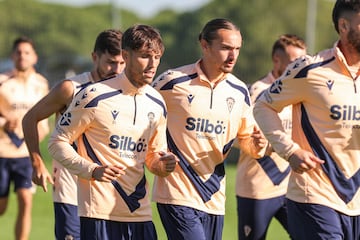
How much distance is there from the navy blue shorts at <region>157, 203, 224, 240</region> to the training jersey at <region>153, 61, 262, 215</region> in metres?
0.05

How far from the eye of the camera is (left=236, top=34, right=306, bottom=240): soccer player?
9633mm

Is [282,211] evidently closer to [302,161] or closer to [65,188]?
[65,188]

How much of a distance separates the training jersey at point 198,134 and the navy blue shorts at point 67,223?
1.11 meters

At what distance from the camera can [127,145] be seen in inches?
266

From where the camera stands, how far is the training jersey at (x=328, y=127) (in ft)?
22.3

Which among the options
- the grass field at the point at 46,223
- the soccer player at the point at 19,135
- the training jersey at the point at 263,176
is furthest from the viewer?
the grass field at the point at 46,223

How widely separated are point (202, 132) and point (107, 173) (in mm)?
1383

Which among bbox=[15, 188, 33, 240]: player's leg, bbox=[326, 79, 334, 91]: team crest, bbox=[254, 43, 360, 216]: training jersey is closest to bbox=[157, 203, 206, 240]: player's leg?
bbox=[254, 43, 360, 216]: training jersey

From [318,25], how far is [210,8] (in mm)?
6817

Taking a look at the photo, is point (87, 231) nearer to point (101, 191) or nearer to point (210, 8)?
point (101, 191)

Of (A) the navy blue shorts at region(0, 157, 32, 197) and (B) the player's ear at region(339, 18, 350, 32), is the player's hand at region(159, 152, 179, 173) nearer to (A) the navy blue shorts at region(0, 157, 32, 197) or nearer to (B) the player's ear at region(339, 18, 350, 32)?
(B) the player's ear at region(339, 18, 350, 32)

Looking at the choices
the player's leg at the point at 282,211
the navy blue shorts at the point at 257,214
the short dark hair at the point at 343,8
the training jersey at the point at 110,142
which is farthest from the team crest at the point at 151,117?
the player's leg at the point at 282,211

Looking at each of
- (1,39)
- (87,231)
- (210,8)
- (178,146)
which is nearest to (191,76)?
(178,146)

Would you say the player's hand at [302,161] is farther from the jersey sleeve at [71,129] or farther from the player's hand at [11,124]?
the player's hand at [11,124]
